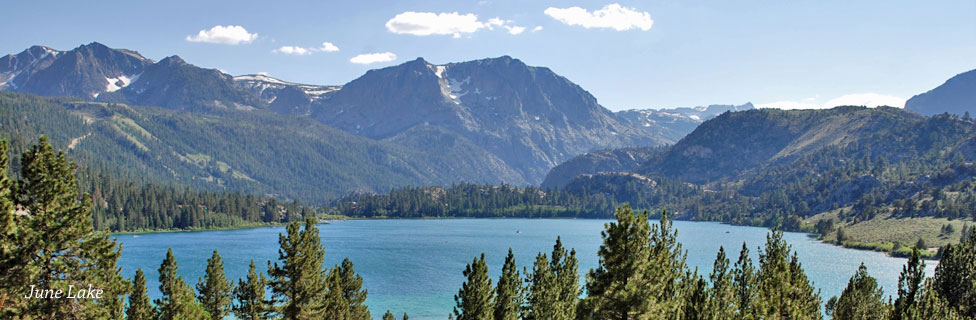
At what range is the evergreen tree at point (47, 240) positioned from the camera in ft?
104

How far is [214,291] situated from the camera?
62.9m

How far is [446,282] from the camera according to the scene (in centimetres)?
13262

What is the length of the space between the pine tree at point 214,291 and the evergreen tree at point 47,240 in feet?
90.0

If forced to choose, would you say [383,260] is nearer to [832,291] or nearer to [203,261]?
[203,261]

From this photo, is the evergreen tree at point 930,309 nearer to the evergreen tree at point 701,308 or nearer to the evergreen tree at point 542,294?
the evergreen tree at point 701,308

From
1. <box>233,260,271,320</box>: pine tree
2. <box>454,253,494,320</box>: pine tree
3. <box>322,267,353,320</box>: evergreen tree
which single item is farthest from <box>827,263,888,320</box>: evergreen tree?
<box>233,260,271,320</box>: pine tree

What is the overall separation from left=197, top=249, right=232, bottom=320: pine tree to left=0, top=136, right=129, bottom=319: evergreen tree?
27428mm

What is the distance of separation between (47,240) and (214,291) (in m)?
31.4

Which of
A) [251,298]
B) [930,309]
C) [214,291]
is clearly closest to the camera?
[930,309]

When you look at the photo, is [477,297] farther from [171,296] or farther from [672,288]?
[171,296]

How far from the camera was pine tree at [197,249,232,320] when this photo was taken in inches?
2456

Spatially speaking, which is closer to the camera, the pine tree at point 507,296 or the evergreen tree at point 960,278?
the pine tree at point 507,296

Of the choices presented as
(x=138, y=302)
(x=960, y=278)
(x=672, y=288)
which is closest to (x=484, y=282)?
(x=672, y=288)

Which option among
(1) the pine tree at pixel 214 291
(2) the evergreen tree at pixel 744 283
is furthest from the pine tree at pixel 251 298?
(2) the evergreen tree at pixel 744 283
